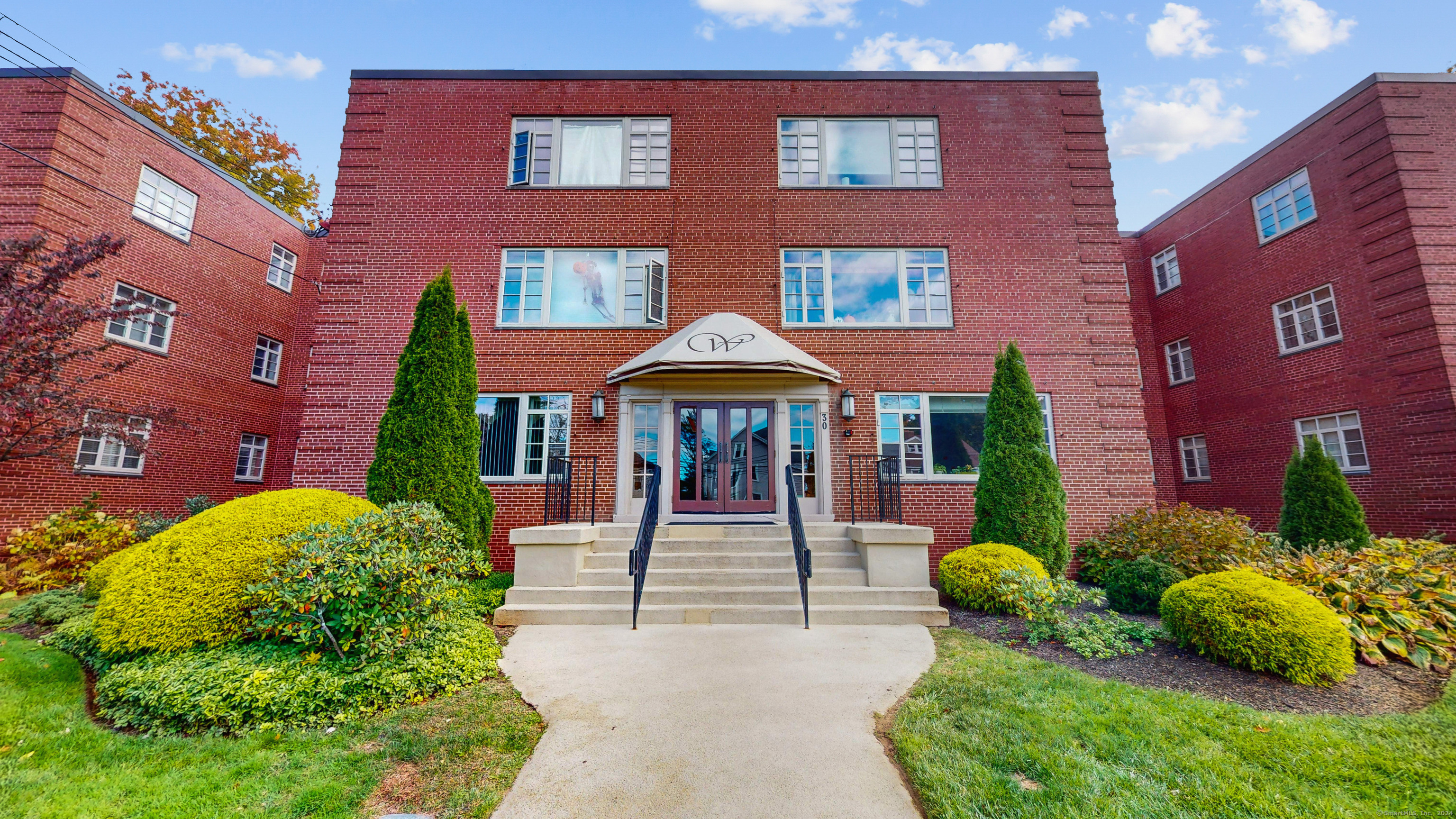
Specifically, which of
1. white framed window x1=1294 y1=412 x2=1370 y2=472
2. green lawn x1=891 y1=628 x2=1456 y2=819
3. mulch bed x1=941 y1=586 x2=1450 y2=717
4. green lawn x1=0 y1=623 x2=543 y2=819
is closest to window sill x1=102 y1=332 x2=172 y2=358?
green lawn x1=0 y1=623 x2=543 y2=819

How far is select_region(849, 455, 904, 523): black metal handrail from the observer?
9.68m

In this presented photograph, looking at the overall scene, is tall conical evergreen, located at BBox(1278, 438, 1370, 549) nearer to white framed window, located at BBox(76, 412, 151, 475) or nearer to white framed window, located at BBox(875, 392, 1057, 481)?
white framed window, located at BBox(875, 392, 1057, 481)

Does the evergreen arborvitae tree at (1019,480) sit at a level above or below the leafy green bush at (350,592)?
above

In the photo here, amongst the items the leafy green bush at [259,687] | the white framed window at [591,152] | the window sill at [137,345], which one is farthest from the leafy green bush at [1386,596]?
the window sill at [137,345]

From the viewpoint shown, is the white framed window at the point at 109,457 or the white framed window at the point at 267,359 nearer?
the white framed window at the point at 109,457

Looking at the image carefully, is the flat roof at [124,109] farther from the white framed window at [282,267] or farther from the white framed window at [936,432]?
the white framed window at [936,432]

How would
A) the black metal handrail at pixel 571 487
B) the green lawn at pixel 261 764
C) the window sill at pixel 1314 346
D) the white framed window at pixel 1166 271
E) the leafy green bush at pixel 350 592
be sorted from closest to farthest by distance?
the green lawn at pixel 261 764 → the leafy green bush at pixel 350 592 → the black metal handrail at pixel 571 487 → the window sill at pixel 1314 346 → the white framed window at pixel 1166 271

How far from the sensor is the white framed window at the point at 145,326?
11.1m

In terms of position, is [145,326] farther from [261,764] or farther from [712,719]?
[712,719]

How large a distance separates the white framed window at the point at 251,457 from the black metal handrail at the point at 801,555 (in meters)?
14.6

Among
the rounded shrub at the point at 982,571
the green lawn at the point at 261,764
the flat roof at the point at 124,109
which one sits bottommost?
the green lawn at the point at 261,764

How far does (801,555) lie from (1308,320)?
14272 millimetres

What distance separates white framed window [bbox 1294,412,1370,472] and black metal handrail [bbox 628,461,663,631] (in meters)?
13.2

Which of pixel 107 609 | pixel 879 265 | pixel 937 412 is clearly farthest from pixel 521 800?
pixel 879 265
